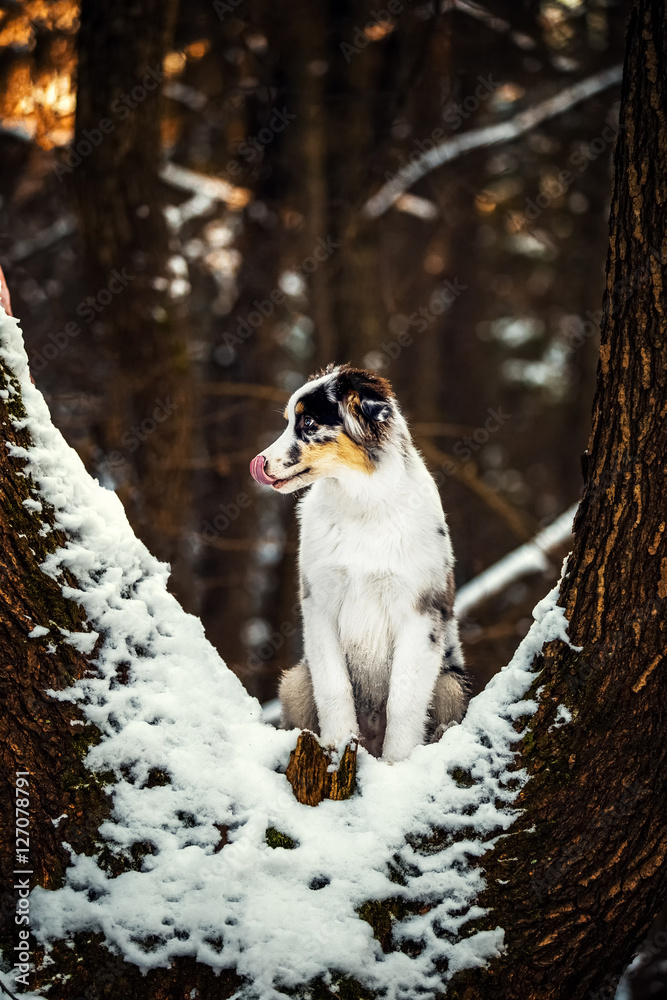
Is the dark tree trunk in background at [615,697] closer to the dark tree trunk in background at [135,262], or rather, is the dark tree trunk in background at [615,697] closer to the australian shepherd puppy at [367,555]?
the australian shepherd puppy at [367,555]

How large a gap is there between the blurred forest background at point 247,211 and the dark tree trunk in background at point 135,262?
0.02 meters

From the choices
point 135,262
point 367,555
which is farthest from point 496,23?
point 367,555

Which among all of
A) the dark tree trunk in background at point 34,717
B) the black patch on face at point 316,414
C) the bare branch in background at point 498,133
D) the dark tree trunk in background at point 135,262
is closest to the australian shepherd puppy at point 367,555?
the black patch on face at point 316,414

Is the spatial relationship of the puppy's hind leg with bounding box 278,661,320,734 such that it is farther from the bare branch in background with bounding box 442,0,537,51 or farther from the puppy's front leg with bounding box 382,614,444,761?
the bare branch in background with bounding box 442,0,537,51

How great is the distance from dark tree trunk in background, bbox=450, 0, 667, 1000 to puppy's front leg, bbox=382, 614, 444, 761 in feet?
2.80

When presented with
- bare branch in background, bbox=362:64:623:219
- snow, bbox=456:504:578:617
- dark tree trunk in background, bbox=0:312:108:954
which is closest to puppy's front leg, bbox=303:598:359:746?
dark tree trunk in background, bbox=0:312:108:954

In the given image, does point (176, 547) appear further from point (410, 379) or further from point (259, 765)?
point (410, 379)

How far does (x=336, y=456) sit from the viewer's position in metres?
3.63

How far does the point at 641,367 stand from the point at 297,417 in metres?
1.45

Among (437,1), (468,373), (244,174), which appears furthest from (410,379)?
(437,1)

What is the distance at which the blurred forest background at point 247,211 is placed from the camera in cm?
611

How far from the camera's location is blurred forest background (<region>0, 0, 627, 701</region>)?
6.11 m

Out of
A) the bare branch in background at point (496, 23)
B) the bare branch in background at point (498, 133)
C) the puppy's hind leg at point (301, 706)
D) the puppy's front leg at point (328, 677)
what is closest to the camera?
the puppy's front leg at point (328, 677)

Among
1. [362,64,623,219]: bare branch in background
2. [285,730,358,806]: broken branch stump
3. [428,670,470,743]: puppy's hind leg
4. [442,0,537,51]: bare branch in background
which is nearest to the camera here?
[285,730,358,806]: broken branch stump
